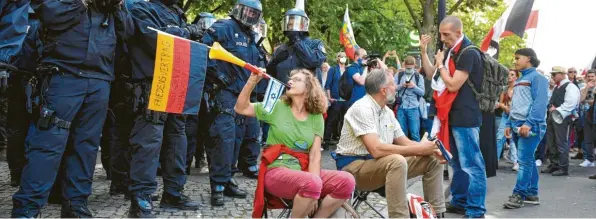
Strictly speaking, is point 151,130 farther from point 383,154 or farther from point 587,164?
point 587,164

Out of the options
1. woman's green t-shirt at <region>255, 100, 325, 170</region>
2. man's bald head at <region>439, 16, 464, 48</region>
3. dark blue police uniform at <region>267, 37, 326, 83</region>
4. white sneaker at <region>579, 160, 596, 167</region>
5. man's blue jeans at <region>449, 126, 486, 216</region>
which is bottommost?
white sneaker at <region>579, 160, 596, 167</region>

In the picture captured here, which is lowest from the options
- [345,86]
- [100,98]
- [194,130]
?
[194,130]

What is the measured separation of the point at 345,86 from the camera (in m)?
11.7

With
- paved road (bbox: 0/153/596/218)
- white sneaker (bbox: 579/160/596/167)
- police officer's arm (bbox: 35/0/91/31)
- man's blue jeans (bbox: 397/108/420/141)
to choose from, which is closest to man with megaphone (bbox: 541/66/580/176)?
paved road (bbox: 0/153/596/218)

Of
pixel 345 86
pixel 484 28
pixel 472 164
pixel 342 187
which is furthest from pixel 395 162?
pixel 484 28

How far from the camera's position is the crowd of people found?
4.41 metres

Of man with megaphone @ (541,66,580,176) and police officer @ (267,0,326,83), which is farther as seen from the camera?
man with megaphone @ (541,66,580,176)

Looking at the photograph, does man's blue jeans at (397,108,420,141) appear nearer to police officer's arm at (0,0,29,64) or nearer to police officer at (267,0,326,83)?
police officer at (267,0,326,83)

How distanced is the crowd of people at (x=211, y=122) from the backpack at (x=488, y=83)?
0.08ft

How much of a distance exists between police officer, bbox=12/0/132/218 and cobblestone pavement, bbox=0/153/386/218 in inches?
26.4

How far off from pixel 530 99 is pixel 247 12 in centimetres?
372

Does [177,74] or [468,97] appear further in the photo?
[468,97]

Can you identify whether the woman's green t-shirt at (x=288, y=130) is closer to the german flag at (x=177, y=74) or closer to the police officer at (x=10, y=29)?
the german flag at (x=177, y=74)

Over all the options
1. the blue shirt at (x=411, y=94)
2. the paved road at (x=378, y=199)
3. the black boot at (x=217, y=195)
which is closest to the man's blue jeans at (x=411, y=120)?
the blue shirt at (x=411, y=94)
